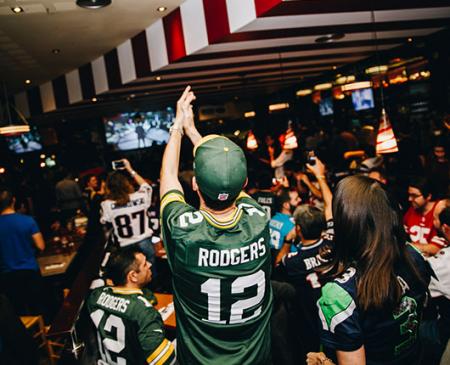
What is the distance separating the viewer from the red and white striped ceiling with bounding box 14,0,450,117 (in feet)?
10.5

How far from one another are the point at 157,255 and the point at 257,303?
307 centimetres

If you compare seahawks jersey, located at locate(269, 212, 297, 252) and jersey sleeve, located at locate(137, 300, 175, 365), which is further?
seahawks jersey, located at locate(269, 212, 297, 252)

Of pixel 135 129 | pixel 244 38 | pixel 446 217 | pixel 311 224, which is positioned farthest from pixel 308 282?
pixel 135 129

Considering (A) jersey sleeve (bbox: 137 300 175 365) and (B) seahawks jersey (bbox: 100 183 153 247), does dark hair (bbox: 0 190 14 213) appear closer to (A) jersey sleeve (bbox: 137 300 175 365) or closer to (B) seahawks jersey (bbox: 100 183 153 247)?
(B) seahawks jersey (bbox: 100 183 153 247)

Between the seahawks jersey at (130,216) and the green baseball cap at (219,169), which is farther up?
the green baseball cap at (219,169)

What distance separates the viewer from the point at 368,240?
4.00ft

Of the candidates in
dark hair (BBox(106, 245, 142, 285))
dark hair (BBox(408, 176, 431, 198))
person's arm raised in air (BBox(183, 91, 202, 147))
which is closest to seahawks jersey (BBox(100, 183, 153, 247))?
dark hair (BBox(106, 245, 142, 285))

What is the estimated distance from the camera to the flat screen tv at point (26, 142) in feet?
37.3

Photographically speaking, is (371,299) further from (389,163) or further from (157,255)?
(389,163)

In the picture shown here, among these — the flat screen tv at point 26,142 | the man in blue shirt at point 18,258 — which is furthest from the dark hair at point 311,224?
the flat screen tv at point 26,142

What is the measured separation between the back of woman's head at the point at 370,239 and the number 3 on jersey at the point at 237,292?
301 millimetres

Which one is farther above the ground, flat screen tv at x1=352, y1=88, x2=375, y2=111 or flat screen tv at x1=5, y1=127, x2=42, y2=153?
flat screen tv at x1=5, y1=127, x2=42, y2=153

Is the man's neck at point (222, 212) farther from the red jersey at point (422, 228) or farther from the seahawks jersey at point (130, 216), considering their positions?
the seahawks jersey at point (130, 216)

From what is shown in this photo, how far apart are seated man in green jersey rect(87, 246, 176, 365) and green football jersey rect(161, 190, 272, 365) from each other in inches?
14.1
